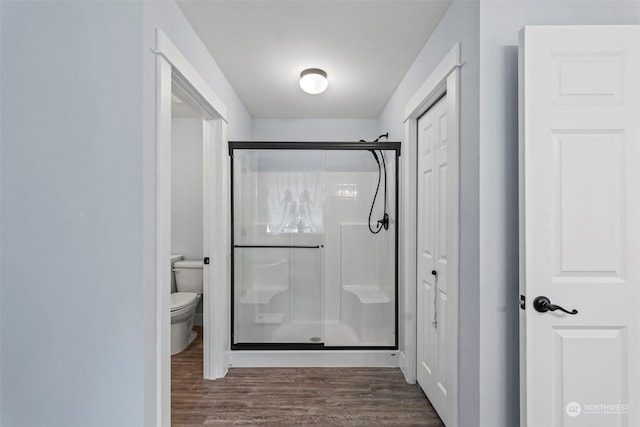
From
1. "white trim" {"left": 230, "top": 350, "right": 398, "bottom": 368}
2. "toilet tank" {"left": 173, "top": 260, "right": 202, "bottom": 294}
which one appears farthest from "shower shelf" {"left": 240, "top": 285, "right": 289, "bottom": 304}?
"toilet tank" {"left": 173, "top": 260, "right": 202, "bottom": 294}

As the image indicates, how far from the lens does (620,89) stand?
4.35 ft

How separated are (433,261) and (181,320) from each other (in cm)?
230

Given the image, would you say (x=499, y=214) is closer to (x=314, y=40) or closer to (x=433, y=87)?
(x=433, y=87)

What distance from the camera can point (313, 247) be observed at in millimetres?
2898

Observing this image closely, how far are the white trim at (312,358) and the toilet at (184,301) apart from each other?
653 mm

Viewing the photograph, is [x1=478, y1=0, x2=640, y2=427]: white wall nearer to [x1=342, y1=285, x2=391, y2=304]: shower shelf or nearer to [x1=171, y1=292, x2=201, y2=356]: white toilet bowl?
[x1=342, y1=285, x2=391, y2=304]: shower shelf

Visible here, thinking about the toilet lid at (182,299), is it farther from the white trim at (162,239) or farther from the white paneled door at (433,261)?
the white paneled door at (433,261)

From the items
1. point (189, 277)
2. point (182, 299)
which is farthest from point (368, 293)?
point (189, 277)

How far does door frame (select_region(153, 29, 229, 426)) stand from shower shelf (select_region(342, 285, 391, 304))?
42.6 inches

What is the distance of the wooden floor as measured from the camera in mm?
2055

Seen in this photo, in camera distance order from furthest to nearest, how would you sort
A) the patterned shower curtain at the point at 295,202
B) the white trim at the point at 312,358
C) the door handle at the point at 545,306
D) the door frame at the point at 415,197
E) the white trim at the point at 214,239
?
1. the patterned shower curtain at the point at 295,202
2. the white trim at the point at 312,358
3. the white trim at the point at 214,239
4. the door frame at the point at 415,197
5. the door handle at the point at 545,306
